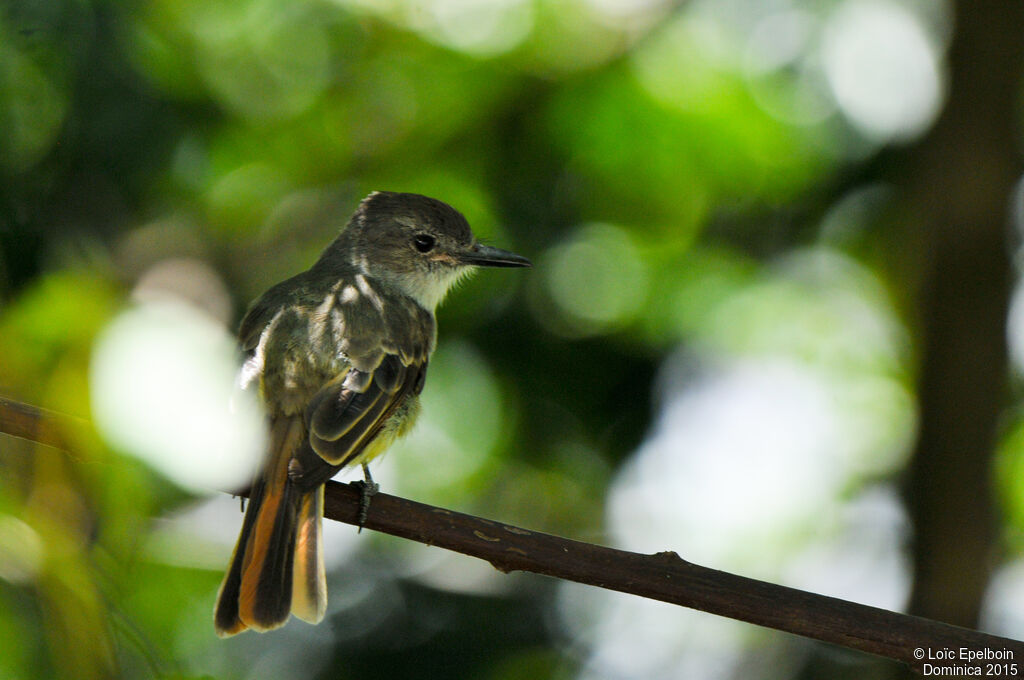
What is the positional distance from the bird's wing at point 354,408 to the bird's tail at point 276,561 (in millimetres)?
100

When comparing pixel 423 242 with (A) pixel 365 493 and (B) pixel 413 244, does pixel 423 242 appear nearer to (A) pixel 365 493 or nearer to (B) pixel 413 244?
(B) pixel 413 244

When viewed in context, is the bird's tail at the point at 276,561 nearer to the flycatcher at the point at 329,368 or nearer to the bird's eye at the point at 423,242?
the flycatcher at the point at 329,368

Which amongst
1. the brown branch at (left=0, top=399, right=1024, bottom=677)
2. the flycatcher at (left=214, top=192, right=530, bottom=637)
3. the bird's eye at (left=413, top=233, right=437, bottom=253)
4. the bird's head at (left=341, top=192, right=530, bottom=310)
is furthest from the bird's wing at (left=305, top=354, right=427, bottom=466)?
the bird's eye at (left=413, top=233, right=437, bottom=253)

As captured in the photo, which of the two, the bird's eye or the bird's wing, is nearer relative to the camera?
the bird's wing

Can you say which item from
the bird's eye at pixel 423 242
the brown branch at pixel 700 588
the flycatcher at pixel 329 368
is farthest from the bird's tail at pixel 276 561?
the bird's eye at pixel 423 242

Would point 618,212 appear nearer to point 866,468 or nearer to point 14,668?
point 866,468

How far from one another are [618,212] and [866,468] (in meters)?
1.56

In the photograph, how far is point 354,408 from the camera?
12.5ft

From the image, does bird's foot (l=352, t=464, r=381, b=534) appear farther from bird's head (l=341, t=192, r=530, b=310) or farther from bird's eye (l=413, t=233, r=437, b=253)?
bird's eye (l=413, t=233, r=437, b=253)

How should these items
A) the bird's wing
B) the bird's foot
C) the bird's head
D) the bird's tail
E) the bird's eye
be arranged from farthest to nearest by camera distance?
the bird's eye
the bird's head
the bird's wing
the bird's tail
the bird's foot

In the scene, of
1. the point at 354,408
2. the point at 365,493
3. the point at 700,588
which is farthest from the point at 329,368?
the point at 700,588

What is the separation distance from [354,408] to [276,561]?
56cm

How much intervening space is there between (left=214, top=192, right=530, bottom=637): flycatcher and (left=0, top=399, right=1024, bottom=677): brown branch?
2.14 ft

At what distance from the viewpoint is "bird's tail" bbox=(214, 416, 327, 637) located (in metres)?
3.42
